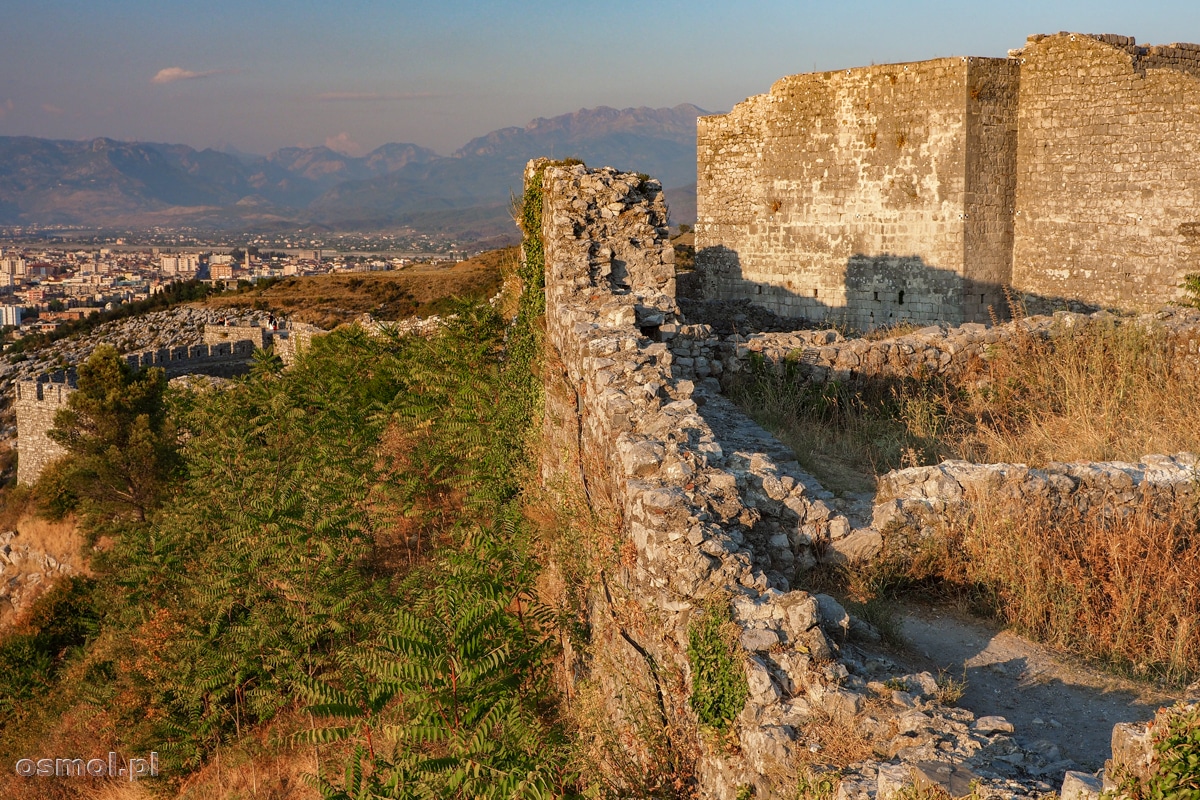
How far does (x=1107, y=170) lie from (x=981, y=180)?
174 centimetres

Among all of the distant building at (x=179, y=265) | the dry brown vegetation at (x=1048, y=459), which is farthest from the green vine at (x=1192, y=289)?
the distant building at (x=179, y=265)

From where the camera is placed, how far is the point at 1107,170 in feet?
43.8

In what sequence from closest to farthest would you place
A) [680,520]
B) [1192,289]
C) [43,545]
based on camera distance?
[680,520] < [1192,289] < [43,545]

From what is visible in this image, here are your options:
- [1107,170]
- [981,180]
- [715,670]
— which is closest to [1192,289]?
[1107,170]

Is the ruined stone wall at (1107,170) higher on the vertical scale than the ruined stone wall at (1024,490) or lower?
higher

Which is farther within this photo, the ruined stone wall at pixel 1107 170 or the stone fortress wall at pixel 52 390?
the stone fortress wall at pixel 52 390

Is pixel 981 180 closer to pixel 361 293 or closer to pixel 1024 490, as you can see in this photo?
pixel 1024 490

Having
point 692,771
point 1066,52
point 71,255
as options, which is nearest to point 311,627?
point 692,771

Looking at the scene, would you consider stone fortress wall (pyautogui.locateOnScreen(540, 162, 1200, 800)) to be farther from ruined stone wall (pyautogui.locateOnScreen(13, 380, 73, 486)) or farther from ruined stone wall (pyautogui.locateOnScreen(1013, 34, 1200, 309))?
ruined stone wall (pyautogui.locateOnScreen(13, 380, 73, 486))

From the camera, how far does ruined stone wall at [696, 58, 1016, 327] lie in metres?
14.0

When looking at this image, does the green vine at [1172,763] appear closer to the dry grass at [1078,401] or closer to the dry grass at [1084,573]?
the dry grass at [1084,573]

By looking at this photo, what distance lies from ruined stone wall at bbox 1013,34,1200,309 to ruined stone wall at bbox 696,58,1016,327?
0.42 m

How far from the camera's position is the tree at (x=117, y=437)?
66.3 feet

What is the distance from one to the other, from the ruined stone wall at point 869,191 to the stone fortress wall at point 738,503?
17.2 ft
